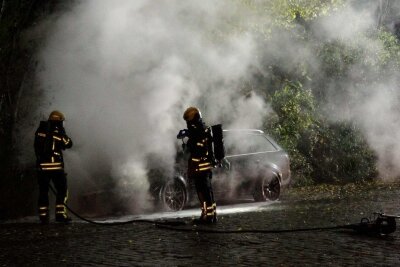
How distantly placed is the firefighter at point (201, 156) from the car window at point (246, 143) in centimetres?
316

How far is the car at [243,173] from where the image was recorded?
10.6m

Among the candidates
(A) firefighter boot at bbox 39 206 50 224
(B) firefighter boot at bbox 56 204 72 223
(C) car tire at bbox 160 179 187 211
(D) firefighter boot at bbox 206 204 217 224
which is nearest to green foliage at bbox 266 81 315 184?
(C) car tire at bbox 160 179 187 211

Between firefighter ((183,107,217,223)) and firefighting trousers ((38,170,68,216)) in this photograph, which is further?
firefighting trousers ((38,170,68,216))

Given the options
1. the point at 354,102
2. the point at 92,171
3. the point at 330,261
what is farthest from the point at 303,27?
the point at 330,261

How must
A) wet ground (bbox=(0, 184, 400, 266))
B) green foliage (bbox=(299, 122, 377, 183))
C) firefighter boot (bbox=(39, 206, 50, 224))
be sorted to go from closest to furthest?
wet ground (bbox=(0, 184, 400, 266))
firefighter boot (bbox=(39, 206, 50, 224))
green foliage (bbox=(299, 122, 377, 183))

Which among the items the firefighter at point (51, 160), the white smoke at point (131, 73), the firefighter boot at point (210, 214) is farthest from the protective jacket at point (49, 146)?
the firefighter boot at point (210, 214)

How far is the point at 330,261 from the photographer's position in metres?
5.57

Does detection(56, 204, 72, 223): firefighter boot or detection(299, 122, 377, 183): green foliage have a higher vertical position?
detection(299, 122, 377, 183): green foliage

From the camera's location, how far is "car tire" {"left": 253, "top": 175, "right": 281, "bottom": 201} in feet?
39.4

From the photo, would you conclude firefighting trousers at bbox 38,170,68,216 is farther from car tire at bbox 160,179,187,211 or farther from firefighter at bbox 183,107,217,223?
firefighter at bbox 183,107,217,223

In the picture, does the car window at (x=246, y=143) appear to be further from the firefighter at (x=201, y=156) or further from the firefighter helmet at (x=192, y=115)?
the firefighter helmet at (x=192, y=115)

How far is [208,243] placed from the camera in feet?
21.9

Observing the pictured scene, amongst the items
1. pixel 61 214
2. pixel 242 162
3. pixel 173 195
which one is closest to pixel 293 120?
pixel 242 162

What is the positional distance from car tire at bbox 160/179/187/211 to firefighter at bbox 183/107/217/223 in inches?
71.7
